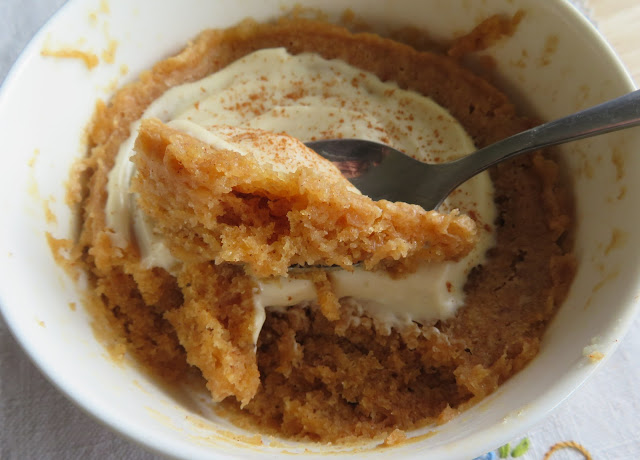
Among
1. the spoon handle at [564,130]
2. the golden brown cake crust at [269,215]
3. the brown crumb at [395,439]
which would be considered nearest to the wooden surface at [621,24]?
A: the spoon handle at [564,130]

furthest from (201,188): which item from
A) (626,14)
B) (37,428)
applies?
(626,14)

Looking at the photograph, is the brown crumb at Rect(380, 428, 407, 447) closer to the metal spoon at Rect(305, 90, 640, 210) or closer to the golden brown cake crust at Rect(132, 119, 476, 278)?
the golden brown cake crust at Rect(132, 119, 476, 278)

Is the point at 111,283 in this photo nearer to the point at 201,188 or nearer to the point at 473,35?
the point at 201,188

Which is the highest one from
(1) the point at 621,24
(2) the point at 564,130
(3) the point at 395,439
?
(1) the point at 621,24

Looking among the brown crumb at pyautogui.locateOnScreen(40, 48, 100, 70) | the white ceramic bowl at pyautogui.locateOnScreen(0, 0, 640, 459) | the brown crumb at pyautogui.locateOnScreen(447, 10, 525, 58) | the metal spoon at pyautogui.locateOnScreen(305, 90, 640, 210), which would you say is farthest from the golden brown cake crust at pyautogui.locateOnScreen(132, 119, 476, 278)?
the brown crumb at pyautogui.locateOnScreen(447, 10, 525, 58)

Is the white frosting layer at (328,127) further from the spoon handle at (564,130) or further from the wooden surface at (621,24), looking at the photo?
the wooden surface at (621,24)

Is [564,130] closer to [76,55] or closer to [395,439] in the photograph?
[395,439]

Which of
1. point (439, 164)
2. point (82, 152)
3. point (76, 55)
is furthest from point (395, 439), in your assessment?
point (76, 55)
